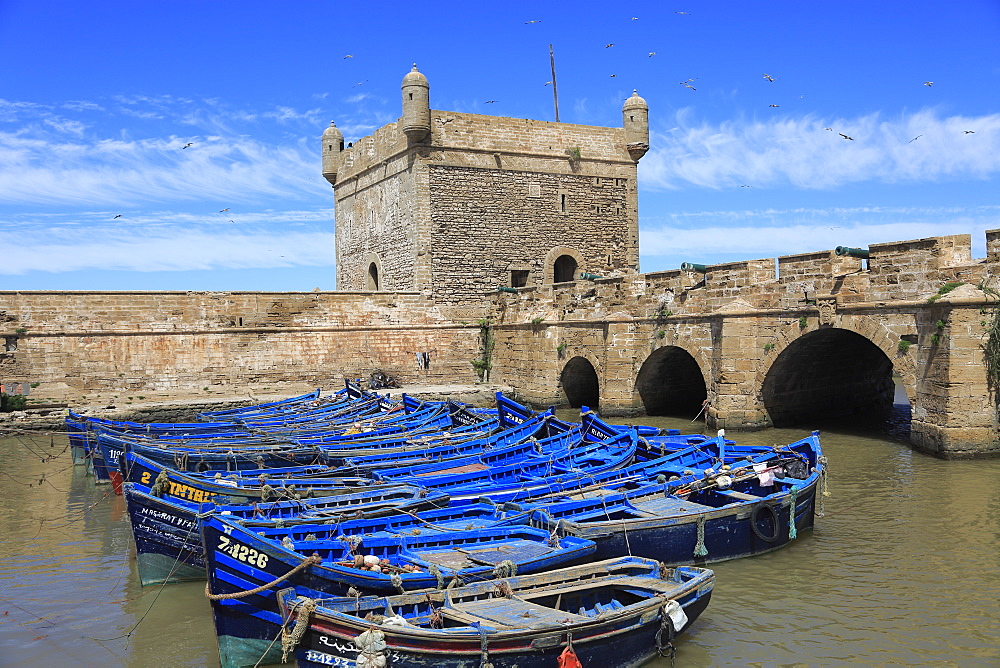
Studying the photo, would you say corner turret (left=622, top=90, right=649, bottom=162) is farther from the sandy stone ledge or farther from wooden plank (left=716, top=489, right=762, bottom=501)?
wooden plank (left=716, top=489, right=762, bottom=501)

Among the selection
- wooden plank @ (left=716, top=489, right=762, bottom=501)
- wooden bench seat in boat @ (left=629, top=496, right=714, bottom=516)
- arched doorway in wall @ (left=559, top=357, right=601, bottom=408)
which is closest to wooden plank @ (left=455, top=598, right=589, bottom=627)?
wooden bench seat in boat @ (left=629, top=496, right=714, bottom=516)

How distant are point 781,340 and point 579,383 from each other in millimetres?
8820

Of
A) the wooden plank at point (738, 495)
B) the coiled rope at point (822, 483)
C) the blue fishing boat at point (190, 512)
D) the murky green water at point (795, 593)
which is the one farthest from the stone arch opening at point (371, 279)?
the wooden plank at point (738, 495)

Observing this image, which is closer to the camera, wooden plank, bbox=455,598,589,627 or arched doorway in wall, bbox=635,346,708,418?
wooden plank, bbox=455,598,589,627

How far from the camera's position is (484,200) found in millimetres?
28016

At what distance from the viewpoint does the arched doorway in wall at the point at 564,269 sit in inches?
1188

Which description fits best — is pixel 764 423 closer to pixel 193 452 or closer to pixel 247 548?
pixel 193 452

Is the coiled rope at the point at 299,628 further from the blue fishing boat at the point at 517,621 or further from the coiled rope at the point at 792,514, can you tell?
the coiled rope at the point at 792,514

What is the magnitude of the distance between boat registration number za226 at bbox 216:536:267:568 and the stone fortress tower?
20.0 metres

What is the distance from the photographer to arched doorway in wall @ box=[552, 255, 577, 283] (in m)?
30.2

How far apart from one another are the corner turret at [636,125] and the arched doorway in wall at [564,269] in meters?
4.76

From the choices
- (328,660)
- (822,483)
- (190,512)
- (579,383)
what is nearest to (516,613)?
(328,660)

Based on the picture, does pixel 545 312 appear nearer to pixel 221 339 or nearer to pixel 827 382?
pixel 827 382

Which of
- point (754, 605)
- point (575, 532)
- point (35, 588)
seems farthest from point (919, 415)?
point (35, 588)
